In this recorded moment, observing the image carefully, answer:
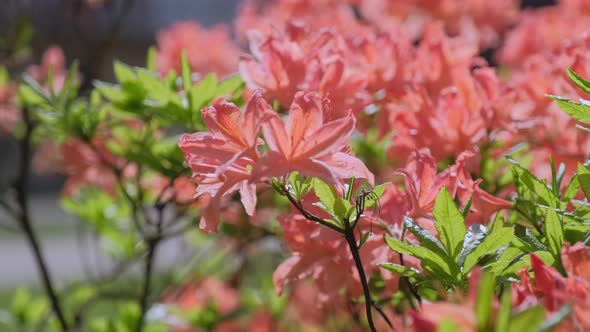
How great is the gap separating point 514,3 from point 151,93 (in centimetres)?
181

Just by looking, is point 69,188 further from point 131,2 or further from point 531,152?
point 531,152

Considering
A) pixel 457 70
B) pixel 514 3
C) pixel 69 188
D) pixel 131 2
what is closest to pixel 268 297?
pixel 69 188

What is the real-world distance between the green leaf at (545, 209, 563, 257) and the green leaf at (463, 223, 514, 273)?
47 mm

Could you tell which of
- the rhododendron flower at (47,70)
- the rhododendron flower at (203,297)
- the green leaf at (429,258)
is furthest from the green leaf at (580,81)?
the rhododendron flower at (47,70)

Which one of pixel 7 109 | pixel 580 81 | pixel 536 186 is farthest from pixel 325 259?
pixel 7 109

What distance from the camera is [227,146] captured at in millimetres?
805

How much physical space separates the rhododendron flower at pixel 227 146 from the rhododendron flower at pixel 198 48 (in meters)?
1.51

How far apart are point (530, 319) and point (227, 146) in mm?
401

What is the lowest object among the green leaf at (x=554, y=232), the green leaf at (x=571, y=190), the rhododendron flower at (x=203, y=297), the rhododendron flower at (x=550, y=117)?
the rhododendron flower at (x=203, y=297)

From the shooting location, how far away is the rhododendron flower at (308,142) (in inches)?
30.0

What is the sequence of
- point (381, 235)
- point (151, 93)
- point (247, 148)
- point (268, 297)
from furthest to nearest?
point (268, 297) < point (151, 93) < point (381, 235) < point (247, 148)

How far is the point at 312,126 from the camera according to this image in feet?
2.57

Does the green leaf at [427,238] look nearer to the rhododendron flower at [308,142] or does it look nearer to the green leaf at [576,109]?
the rhododendron flower at [308,142]

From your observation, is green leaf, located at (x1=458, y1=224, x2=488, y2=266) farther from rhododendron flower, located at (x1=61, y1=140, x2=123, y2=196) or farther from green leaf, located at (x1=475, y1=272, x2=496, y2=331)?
rhododendron flower, located at (x1=61, y1=140, x2=123, y2=196)
